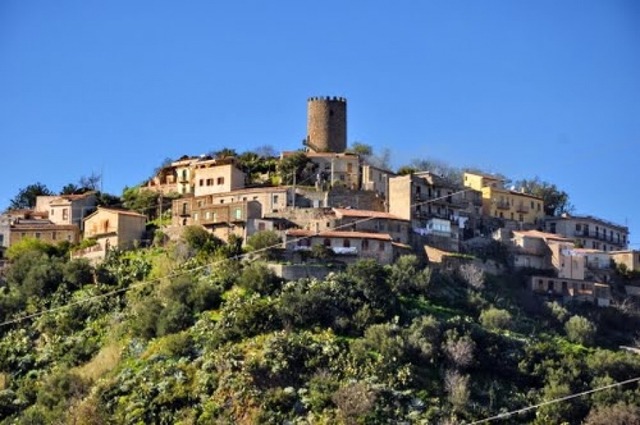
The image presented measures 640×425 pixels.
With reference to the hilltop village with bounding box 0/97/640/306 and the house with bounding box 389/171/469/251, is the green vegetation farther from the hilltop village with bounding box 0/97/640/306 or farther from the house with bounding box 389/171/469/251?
the house with bounding box 389/171/469/251

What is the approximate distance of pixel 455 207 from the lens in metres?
75.0

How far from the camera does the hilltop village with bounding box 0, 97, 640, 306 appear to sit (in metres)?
66.8

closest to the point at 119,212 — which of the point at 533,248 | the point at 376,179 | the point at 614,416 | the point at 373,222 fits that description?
the point at 373,222

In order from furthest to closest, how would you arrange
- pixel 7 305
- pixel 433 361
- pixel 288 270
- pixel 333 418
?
pixel 7 305 < pixel 288 270 < pixel 433 361 < pixel 333 418

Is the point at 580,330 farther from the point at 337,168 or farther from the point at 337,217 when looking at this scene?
the point at 337,168

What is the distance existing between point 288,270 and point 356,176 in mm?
14022

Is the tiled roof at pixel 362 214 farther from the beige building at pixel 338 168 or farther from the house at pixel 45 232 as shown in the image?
the house at pixel 45 232

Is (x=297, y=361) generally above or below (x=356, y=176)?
below

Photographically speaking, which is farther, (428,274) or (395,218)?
(395,218)

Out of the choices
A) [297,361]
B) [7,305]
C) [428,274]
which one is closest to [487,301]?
[428,274]

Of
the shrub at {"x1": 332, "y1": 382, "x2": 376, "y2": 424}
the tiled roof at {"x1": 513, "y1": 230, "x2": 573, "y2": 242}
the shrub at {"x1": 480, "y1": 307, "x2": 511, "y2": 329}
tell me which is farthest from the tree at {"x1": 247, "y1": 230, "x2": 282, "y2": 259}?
the tiled roof at {"x1": 513, "y1": 230, "x2": 573, "y2": 242}

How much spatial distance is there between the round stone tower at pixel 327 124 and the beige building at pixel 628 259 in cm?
1537

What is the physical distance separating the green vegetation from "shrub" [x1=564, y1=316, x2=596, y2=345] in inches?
3.1

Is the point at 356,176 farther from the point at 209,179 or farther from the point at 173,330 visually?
the point at 173,330
